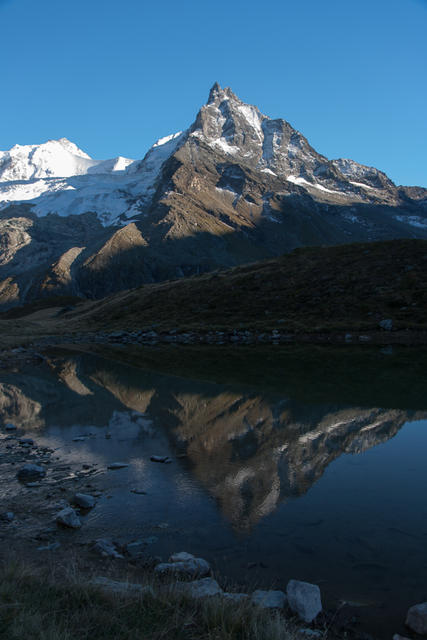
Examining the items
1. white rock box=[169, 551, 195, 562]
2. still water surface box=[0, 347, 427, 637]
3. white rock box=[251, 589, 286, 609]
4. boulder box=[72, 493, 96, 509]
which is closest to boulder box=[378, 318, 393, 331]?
still water surface box=[0, 347, 427, 637]

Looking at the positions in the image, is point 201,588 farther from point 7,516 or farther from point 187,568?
point 7,516

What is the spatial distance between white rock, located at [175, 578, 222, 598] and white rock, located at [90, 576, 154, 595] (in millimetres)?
516

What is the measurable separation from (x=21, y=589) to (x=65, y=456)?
9.12 meters

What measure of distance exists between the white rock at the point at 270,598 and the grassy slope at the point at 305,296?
4689 cm

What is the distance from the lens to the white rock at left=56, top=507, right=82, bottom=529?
973cm

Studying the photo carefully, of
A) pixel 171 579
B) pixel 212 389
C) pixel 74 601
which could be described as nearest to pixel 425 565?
pixel 171 579

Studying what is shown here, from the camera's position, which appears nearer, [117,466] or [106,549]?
[106,549]

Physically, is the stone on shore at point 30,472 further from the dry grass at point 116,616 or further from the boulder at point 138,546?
the dry grass at point 116,616

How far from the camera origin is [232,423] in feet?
58.9

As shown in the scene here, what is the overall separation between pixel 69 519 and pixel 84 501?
1032 millimetres

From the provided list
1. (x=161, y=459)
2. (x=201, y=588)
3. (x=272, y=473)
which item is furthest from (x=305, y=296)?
(x=201, y=588)

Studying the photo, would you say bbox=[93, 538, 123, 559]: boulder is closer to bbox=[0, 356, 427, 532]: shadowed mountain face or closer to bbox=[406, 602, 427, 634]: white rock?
bbox=[0, 356, 427, 532]: shadowed mountain face

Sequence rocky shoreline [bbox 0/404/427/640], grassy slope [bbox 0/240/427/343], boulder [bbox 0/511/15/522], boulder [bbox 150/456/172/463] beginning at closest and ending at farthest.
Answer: rocky shoreline [bbox 0/404/427/640], boulder [bbox 0/511/15/522], boulder [bbox 150/456/172/463], grassy slope [bbox 0/240/427/343]

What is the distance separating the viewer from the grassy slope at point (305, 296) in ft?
179
